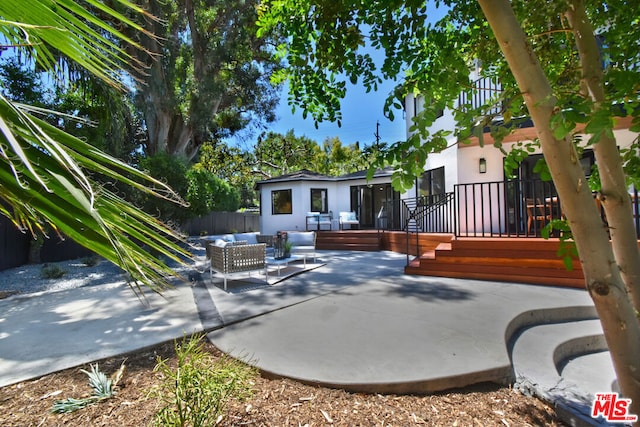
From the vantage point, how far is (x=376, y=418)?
2.03 metres

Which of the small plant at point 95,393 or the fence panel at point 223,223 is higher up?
the fence panel at point 223,223

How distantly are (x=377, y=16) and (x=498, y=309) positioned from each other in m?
3.59

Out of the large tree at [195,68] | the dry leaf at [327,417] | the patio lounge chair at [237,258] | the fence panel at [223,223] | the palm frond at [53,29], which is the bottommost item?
the dry leaf at [327,417]

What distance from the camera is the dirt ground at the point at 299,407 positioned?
78.6 inches

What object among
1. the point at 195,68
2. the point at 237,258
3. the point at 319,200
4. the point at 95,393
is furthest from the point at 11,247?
the point at 319,200

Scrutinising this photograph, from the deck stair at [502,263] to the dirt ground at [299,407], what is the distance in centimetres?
382

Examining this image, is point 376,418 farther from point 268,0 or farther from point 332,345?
point 268,0

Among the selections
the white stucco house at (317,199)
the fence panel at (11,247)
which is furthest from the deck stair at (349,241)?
the fence panel at (11,247)

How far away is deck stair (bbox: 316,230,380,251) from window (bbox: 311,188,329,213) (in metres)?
3.39

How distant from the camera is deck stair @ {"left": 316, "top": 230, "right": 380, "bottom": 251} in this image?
11578 mm

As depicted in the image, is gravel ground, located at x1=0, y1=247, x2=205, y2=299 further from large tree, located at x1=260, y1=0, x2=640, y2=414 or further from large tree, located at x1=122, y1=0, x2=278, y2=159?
large tree, located at x1=122, y1=0, x2=278, y2=159

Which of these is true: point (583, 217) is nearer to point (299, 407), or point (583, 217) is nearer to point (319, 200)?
point (299, 407)

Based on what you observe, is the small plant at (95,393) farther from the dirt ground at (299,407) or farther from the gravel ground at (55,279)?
the gravel ground at (55,279)

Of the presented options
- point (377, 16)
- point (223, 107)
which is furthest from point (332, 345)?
point (223, 107)
